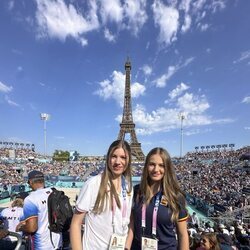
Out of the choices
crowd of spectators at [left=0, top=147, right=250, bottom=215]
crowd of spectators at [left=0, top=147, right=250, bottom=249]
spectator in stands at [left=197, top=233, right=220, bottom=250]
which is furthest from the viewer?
crowd of spectators at [left=0, top=147, right=250, bottom=215]

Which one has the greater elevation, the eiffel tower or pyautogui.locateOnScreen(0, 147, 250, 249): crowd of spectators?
the eiffel tower

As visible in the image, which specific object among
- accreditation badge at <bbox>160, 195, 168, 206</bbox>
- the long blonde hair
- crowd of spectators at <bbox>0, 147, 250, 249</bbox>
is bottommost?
crowd of spectators at <bbox>0, 147, 250, 249</bbox>

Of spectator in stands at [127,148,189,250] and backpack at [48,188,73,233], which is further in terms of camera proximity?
backpack at [48,188,73,233]

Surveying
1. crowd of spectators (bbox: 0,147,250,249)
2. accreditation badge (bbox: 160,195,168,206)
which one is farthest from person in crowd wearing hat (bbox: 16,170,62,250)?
crowd of spectators (bbox: 0,147,250,249)

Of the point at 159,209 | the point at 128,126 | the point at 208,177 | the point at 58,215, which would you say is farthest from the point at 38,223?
the point at 128,126

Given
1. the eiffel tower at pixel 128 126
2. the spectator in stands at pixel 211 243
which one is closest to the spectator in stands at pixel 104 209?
the spectator in stands at pixel 211 243

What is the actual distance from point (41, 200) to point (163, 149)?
167 cm

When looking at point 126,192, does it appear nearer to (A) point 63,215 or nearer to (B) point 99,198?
(B) point 99,198

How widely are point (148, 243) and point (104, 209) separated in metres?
0.58

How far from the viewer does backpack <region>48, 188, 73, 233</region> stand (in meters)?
3.02

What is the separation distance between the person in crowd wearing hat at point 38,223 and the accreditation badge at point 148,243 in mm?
1275

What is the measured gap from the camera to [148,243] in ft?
8.17

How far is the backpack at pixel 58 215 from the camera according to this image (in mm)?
3018

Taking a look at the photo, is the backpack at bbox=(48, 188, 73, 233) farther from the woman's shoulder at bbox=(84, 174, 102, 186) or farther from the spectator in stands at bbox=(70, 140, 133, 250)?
the woman's shoulder at bbox=(84, 174, 102, 186)
